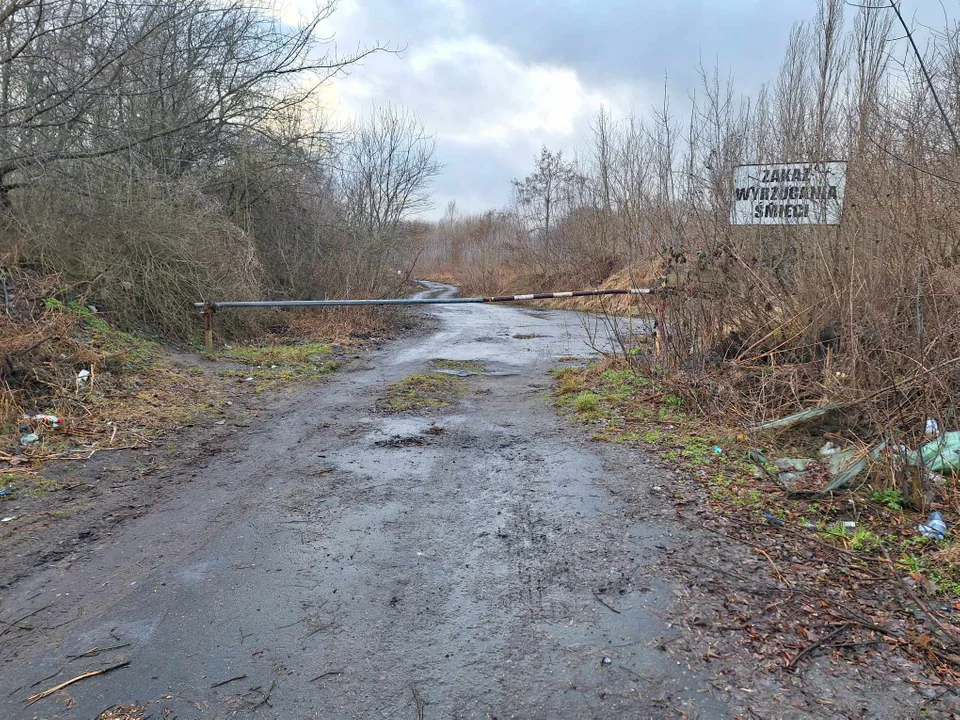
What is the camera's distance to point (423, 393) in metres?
7.86

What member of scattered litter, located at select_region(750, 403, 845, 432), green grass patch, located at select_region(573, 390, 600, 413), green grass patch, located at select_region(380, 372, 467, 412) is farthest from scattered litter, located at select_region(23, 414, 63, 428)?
scattered litter, located at select_region(750, 403, 845, 432)

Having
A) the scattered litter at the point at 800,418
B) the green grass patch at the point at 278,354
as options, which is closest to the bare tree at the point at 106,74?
the green grass patch at the point at 278,354

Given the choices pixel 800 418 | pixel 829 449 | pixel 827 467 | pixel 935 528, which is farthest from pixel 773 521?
pixel 800 418

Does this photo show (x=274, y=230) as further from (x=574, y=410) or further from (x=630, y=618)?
(x=630, y=618)

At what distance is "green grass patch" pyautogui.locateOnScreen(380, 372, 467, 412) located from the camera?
7.24m

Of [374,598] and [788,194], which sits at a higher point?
[788,194]

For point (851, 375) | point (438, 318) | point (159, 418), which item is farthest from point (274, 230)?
point (851, 375)

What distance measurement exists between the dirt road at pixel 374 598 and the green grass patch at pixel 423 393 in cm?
179

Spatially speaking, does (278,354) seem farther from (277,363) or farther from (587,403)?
(587,403)

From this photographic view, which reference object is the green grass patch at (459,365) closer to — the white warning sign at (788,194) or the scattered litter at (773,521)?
the white warning sign at (788,194)

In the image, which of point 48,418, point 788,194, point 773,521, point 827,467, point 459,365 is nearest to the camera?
point 773,521

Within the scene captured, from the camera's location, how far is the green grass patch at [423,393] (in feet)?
23.7

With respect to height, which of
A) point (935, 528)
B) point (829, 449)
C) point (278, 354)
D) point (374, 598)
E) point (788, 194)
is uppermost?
point (788, 194)

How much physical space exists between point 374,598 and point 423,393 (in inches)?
192
